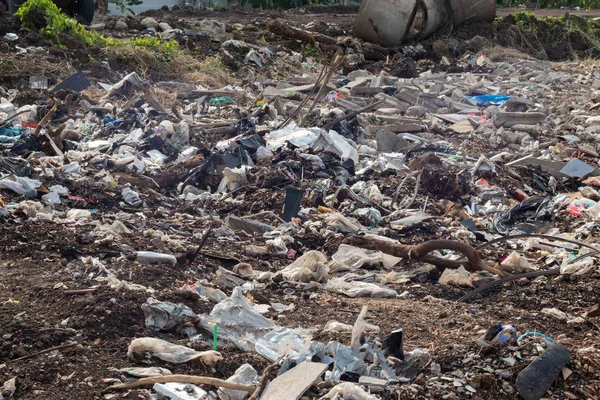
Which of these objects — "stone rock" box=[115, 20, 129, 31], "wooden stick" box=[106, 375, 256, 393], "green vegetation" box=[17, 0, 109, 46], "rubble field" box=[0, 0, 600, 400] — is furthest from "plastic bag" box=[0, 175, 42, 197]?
"stone rock" box=[115, 20, 129, 31]

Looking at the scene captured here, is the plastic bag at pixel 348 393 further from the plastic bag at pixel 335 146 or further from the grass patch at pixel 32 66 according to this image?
the grass patch at pixel 32 66

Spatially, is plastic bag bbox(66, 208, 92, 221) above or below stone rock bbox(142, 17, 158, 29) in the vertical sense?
above

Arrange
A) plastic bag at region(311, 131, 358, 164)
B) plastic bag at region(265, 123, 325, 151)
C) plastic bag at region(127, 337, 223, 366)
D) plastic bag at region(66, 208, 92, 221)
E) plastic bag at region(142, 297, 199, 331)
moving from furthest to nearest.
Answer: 1. plastic bag at region(265, 123, 325, 151)
2. plastic bag at region(311, 131, 358, 164)
3. plastic bag at region(66, 208, 92, 221)
4. plastic bag at region(142, 297, 199, 331)
5. plastic bag at region(127, 337, 223, 366)

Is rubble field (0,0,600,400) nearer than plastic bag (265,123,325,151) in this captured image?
Yes

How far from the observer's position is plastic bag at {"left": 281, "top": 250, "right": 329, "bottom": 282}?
186 inches

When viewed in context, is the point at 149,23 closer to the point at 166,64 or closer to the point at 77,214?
the point at 166,64

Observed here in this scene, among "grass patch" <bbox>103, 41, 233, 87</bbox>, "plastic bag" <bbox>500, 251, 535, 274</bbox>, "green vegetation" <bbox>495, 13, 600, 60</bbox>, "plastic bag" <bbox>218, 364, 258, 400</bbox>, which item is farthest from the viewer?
"green vegetation" <bbox>495, 13, 600, 60</bbox>

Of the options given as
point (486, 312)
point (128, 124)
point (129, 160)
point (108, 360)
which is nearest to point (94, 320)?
point (108, 360)

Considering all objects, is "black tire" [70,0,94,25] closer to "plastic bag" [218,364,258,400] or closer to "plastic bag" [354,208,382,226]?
"plastic bag" [354,208,382,226]

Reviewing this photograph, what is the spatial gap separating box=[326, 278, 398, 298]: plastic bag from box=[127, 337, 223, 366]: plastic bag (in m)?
1.47

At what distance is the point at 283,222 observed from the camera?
20.1 feet

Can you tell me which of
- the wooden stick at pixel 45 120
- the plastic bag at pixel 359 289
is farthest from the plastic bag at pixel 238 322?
the wooden stick at pixel 45 120

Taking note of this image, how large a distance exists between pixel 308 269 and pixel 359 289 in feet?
1.27

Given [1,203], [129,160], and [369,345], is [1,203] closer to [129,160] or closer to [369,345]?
[129,160]
